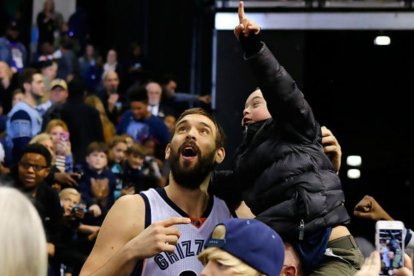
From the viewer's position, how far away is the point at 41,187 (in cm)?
916

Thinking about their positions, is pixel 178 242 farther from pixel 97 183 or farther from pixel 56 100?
pixel 56 100

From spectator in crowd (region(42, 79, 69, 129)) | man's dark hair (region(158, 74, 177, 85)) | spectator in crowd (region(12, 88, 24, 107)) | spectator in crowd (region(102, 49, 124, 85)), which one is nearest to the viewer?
spectator in crowd (region(42, 79, 69, 129))

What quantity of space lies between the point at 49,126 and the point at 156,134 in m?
1.31

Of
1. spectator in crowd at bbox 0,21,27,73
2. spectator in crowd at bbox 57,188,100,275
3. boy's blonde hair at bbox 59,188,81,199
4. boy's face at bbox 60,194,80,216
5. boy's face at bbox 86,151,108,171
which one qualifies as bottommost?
spectator in crowd at bbox 57,188,100,275

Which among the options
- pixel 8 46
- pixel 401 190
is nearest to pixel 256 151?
pixel 401 190

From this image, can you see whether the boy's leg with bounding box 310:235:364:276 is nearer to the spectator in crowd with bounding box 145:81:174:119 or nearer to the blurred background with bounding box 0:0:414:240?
the blurred background with bounding box 0:0:414:240

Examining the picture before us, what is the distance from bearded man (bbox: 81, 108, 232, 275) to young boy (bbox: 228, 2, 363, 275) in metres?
0.48

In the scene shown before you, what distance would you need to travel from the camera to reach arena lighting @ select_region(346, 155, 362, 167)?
10023 millimetres

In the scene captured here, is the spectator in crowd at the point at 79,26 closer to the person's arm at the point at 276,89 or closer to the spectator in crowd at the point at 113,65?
the spectator in crowd at the point at 113,65

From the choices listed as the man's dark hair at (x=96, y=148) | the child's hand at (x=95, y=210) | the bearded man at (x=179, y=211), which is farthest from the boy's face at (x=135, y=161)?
the bearded man at (x=179, y=211)

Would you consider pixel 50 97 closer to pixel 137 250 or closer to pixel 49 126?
pixel 49 126

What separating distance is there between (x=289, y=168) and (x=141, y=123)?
328 inches

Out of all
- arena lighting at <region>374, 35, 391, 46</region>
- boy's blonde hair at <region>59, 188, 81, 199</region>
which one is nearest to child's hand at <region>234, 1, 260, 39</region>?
boy's blonde hair at <region>59, 188, 81, 199</region>

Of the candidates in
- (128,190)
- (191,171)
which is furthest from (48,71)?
(191,171)
